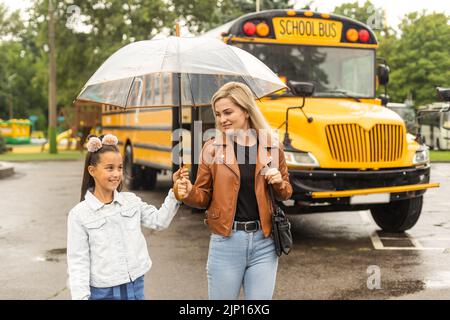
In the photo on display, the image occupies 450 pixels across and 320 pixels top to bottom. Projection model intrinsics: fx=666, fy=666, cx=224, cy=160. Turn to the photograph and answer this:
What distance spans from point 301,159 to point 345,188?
564 mm

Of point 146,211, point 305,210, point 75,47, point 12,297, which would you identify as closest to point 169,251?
point 305,210

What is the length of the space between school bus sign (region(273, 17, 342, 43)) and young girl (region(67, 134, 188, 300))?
526 cm

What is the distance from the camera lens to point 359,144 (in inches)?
276

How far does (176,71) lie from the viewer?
11.9 feet

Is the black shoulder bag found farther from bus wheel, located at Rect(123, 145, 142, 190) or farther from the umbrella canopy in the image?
bus wheel, located at Rect(123, 145, 142, 190)

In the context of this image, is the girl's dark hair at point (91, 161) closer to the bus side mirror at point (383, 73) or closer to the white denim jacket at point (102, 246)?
the white denim jacket at point (102, 246)

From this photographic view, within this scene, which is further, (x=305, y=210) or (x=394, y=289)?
(x=305, y=210)

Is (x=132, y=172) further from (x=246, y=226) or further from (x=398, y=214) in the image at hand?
(x=246, y=226)

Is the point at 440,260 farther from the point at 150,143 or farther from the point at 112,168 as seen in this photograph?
the point at 150,143

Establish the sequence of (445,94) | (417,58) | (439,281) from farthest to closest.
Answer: (417,58), (445,94), (439,281)

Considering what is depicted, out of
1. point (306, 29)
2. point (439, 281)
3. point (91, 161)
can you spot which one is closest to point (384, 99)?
point (306, 29)

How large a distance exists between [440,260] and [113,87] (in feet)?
12.8

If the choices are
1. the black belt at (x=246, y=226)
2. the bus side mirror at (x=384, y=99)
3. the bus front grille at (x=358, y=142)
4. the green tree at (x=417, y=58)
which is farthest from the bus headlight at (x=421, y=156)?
the green tree at (x=417, y=58)

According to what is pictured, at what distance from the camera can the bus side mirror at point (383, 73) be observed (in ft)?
28.1
